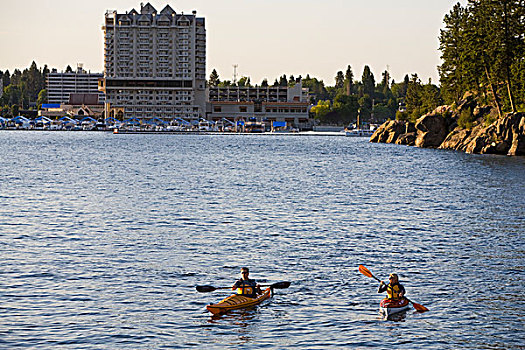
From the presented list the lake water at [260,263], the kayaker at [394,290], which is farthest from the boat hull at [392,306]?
the lake water at [260,263]

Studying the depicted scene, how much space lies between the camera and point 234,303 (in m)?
31.0

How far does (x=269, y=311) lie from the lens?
31.1 metres

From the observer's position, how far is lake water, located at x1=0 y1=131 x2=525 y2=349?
28.2 metres

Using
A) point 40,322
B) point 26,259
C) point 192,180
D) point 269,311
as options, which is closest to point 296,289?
point 269,311

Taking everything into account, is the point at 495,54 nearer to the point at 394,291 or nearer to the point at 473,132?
the point at 473,132

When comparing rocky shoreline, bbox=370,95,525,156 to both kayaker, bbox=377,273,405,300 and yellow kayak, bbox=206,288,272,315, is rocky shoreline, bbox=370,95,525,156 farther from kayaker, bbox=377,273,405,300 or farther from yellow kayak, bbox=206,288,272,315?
yellow kayak, bbox=206,288,272,315

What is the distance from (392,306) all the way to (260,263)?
10.9 meters

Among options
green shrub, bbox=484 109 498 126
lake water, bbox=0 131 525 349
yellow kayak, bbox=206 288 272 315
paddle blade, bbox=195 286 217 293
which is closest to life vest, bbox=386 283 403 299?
lake water, bbox=0 131 525 349

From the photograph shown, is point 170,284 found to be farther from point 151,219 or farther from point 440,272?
point 151,219

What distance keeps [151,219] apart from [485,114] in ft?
396

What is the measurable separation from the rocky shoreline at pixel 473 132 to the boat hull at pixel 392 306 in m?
111

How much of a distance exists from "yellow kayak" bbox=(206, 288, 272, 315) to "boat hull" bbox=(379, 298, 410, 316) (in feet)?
16.8

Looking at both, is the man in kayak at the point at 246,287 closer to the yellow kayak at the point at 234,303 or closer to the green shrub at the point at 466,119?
the yellow kayak at the point at 234,303

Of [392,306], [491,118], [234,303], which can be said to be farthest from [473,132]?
[234,303]
